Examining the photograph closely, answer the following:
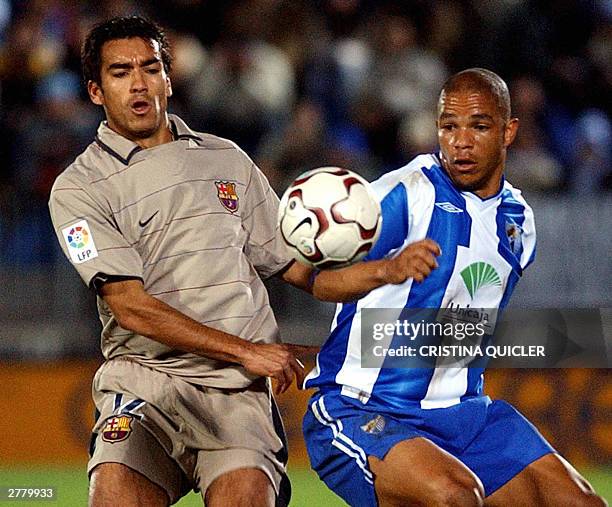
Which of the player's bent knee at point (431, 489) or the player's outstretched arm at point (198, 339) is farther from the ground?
the player's outstretched arm at point (198, 339)

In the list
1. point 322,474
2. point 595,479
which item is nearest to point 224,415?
point 322,474

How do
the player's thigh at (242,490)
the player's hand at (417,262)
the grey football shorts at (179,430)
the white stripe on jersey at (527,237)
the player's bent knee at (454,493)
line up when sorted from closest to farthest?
1. the player's hand at (417,262)
2. the player's bent knee at (454,493)
3. the player's thigh at (242,490)
4. the grey football shorts at (179,430)
5. the white stripe on jersey at (527,237)

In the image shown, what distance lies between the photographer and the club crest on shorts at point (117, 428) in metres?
4.14

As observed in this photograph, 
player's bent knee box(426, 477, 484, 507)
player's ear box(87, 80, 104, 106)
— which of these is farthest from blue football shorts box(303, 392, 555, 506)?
player's ear box(87, 80, 104, 106)

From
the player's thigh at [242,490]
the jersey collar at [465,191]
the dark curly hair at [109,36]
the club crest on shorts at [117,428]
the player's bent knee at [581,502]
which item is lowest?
the player's bent knee at [581,502]

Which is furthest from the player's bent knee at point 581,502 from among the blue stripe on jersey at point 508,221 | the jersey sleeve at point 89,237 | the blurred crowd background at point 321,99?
the blurred crowd background at point 321,99

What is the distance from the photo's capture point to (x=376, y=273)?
4059 mm

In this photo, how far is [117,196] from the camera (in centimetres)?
436

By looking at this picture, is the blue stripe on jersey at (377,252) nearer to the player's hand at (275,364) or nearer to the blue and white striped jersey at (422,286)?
the blue and white striped jersey at (422,286)

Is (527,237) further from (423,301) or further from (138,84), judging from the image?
(138,84)

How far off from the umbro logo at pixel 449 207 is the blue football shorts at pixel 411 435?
0.68m

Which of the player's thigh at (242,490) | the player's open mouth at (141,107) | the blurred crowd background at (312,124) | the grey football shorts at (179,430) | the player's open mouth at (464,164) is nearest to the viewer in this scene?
the player's thigh at (242,490)

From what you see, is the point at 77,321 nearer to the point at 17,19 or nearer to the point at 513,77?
the point at 17,19

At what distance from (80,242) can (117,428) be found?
2.13 feet
